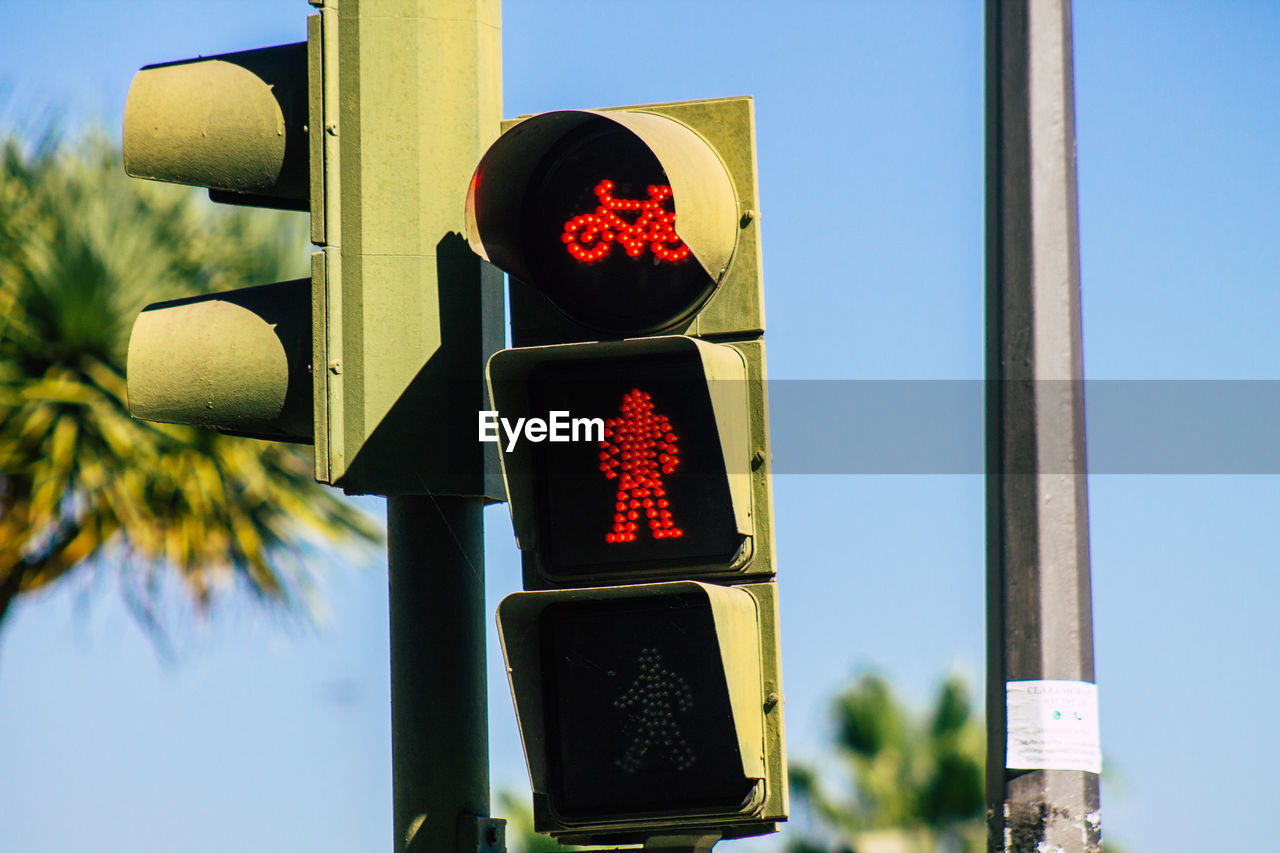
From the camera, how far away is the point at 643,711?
287cm

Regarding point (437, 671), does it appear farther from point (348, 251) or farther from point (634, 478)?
point (348, 251)

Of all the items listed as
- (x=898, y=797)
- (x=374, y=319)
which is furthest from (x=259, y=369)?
(x=898, y=797)

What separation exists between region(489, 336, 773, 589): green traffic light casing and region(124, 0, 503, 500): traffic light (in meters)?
0.15

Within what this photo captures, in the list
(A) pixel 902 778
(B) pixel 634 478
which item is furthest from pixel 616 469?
(A) pixel 902 778

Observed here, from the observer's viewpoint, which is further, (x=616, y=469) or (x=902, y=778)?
(x=902, y=778)

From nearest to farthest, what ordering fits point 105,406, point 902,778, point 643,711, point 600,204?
point 643,711, point 600,204, point 105,406, point 902,778

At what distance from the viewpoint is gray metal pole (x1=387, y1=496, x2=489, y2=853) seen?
290 cm

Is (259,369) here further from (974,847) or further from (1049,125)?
(974,847)

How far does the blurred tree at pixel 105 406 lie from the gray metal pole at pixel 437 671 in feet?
26.9

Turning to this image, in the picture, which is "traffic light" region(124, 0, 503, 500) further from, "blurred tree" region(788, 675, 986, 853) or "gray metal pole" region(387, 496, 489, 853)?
"blurred tree" region(788, 675, 986, 853)

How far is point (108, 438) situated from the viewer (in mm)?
11211

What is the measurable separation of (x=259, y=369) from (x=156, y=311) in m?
0.25

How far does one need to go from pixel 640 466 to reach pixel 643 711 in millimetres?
428

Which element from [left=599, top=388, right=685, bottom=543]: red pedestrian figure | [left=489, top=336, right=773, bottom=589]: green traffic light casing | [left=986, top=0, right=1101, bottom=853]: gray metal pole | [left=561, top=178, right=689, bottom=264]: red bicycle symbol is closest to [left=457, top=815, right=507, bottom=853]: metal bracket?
[left=489, top=336, right=773, bottom=589]: green traffic light casing
